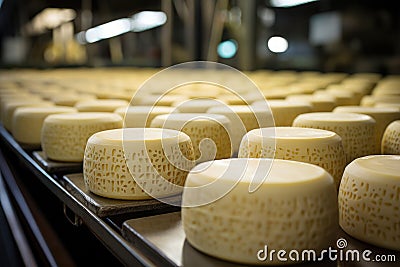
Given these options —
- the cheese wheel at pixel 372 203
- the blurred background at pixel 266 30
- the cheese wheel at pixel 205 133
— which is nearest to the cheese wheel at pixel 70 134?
the cheese wheel at pixel 205 133

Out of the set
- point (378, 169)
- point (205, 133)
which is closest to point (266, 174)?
point (378, 169)

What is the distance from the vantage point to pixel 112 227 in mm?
583

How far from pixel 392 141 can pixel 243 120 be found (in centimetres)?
31

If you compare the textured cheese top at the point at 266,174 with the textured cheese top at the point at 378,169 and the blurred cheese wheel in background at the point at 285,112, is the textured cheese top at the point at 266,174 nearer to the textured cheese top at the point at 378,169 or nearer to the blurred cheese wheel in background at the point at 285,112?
the textured cheese top at the point at 378,169

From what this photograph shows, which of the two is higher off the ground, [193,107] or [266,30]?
[266,30]

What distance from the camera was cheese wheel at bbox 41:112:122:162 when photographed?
2.72ft

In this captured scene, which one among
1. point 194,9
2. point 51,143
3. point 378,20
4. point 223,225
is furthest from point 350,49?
point 223,225

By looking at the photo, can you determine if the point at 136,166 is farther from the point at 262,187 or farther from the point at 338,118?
the point at 338,118

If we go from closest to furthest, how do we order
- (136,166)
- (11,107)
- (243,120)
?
(136,166) → (243,120) → (11,107)

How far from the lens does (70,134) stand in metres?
0.83

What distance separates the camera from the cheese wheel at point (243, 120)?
0.92 metres

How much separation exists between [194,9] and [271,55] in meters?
0.96

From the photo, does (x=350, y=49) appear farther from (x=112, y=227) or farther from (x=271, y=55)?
(x=112, y=227)

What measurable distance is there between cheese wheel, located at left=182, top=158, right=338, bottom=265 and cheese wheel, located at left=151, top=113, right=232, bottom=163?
0.33 meters
